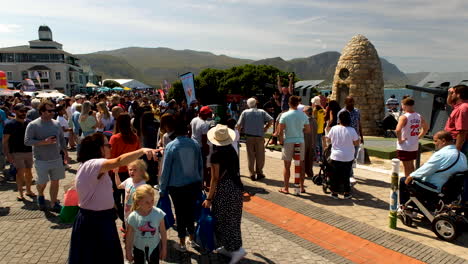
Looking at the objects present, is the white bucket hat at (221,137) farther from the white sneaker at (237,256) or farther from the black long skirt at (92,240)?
the black long skirt at (92,240)

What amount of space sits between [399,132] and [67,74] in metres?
85.8

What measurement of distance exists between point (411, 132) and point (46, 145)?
6.94m

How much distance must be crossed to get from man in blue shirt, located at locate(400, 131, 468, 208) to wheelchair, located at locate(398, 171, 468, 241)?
0.05 m

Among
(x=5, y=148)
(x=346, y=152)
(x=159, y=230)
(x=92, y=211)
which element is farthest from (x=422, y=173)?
(x=5, y=148)

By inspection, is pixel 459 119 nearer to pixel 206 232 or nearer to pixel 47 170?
pixel 206 232

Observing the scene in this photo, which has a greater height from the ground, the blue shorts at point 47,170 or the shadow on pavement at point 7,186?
the blue shorts at point 47,170

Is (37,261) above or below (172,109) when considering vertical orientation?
below

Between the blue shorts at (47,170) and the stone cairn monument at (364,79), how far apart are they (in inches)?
529

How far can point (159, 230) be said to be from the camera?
3.57 m

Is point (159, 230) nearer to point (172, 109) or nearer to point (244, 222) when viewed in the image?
point (244, 222)

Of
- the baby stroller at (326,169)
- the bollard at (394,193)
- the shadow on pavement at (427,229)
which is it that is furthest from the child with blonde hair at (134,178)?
the shadow on pavement at (427,229)

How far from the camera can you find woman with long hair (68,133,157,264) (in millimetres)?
3211

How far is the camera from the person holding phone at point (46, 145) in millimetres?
5746

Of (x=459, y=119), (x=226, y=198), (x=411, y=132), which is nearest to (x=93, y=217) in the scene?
(x=226, y=198)
